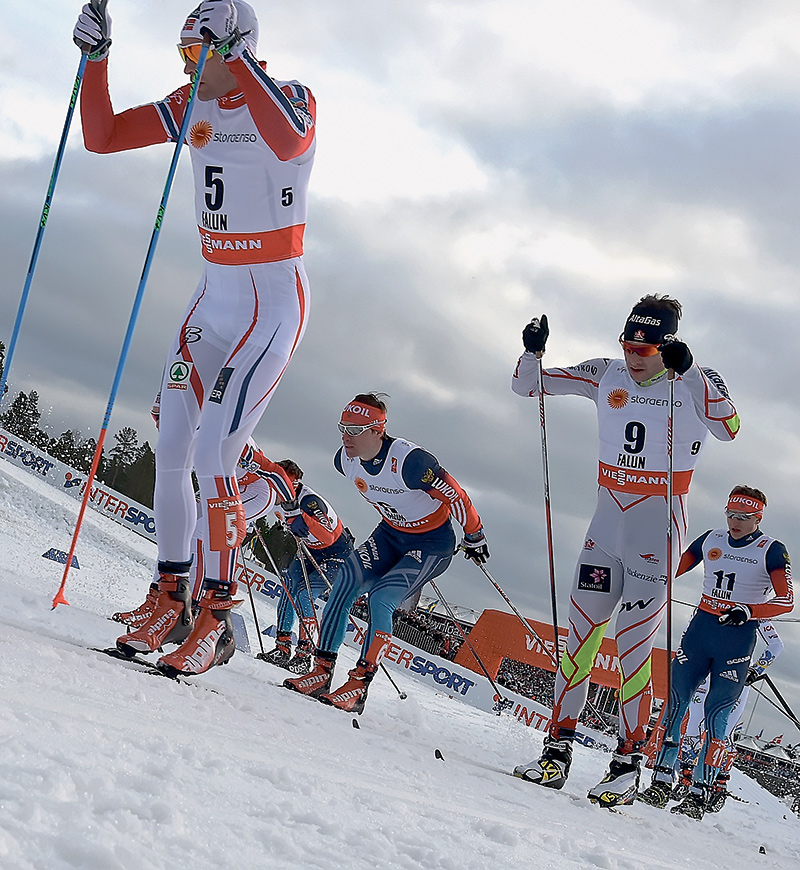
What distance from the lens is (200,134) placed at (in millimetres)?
3635

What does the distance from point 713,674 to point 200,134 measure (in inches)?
228

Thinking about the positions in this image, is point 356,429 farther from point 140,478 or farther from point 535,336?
point 140,478

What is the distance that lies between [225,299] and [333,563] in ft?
21.8

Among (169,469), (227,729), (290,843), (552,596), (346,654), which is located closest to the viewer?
(290,843)

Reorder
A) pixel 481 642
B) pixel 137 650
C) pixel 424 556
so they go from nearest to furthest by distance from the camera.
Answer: pixel 137 650, pixel 424 556, pixel 481 642

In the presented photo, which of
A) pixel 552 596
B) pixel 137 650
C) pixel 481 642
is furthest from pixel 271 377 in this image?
pixel 481 642

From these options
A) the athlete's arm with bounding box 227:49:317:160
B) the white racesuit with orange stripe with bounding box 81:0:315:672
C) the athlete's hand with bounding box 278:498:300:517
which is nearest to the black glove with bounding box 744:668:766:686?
the athlete's hand with bounding box 278:498:300:517

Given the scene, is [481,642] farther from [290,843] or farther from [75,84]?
[290,843]

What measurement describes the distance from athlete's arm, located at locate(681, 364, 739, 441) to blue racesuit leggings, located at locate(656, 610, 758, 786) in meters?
3.23

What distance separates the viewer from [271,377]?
138 inches

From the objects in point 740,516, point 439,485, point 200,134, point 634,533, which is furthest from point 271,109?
point 740,516

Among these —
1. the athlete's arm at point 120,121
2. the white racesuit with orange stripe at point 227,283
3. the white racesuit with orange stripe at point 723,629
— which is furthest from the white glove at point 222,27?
the white racesuit with orange stripe at point 723,629

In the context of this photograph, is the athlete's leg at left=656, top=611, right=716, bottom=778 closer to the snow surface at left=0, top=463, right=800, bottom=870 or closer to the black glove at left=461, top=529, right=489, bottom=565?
the black glove at left=461, top=529, right=489, bottom=565

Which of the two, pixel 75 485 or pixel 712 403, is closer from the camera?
pixel 712 403
